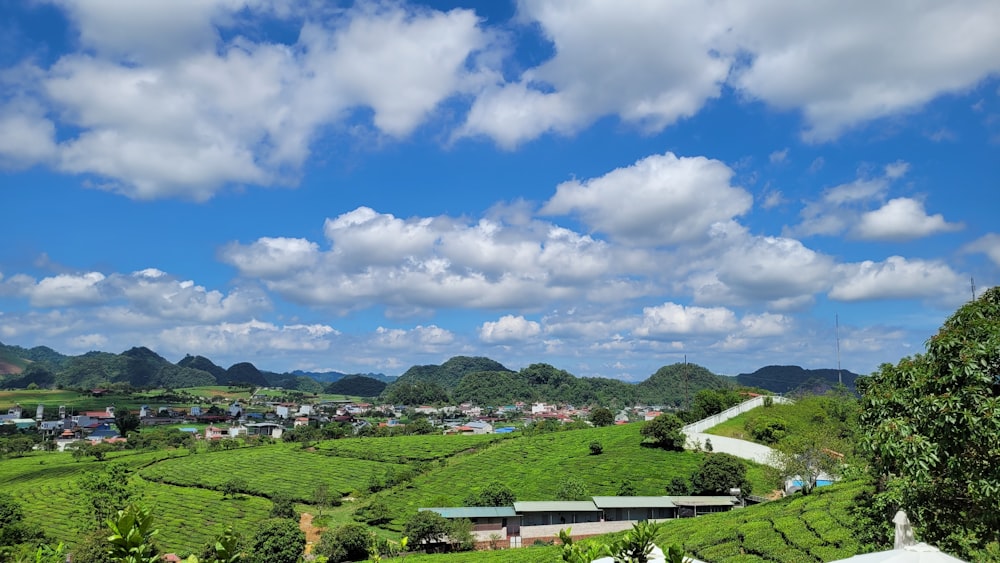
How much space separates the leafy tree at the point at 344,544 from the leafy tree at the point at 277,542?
60.6 inches

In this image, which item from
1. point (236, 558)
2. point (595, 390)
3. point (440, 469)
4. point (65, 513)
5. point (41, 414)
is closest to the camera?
point (236, 558)

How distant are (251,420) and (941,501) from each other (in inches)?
5228

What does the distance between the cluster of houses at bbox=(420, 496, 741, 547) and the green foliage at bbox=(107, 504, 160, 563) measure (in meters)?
40.5

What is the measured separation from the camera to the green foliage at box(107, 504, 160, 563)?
3.64 meters

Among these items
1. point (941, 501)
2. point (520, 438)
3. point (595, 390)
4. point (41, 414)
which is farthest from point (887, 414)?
point (595, 390)

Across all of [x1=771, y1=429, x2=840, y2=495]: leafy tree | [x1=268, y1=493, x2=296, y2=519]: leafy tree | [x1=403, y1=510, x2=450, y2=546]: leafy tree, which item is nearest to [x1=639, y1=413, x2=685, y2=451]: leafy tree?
[x1=771, y1=429, x2=840, y2=495]: leafy tree

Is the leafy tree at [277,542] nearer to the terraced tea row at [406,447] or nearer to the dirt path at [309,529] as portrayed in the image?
the dirt path at [309,529]

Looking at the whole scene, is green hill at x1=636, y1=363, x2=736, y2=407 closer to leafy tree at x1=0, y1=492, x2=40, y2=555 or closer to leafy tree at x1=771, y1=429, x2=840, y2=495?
leafy tree at x1=771, y1=429, x2=840, y2=495

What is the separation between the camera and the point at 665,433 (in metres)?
59.6

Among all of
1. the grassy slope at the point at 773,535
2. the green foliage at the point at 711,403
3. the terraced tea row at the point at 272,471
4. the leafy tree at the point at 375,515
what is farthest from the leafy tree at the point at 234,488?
the green foliage at the point at 711,403

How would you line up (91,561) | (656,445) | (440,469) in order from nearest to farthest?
1. (91,561)
2. (656,445)
3. (440,469)

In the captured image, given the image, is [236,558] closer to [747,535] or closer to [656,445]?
[747,535]

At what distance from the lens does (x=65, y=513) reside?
53938mm

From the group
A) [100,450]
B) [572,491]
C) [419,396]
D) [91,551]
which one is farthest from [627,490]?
[419,396]
